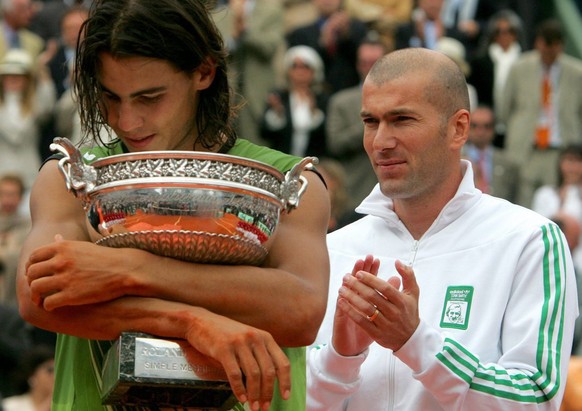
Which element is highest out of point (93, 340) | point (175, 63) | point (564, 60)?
point (564, 60)

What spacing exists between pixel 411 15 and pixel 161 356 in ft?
40.2

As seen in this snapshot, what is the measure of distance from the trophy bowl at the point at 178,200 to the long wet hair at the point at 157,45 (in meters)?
0.33

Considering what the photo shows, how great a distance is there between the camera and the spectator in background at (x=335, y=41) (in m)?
13.6

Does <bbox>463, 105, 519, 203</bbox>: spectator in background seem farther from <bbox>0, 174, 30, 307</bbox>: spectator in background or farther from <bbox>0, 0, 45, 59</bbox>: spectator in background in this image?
<bbox>0, 0, 45, 59</bbox>: spectator in background

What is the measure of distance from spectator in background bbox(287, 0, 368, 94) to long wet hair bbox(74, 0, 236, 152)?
32.7ft

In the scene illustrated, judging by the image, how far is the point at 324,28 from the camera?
13.9 meters

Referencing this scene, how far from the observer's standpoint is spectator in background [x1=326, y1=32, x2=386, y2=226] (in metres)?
12.2

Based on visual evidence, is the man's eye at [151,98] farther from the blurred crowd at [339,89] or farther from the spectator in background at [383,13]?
the spectator in background at [383,13]

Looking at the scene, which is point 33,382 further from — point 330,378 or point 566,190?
point 566,190

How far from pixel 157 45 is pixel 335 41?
1067cm

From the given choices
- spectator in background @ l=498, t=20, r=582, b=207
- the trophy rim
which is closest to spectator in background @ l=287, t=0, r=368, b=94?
spectator in background @ l=498, t=20, r=582, b=207

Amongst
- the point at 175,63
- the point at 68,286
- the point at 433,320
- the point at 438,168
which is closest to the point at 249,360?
the point at 68,286

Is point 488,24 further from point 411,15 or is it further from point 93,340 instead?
point 93,340

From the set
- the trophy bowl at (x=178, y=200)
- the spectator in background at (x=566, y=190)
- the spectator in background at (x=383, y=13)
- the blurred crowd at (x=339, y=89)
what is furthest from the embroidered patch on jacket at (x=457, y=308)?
the spectator in background at (x=383, y=13)
